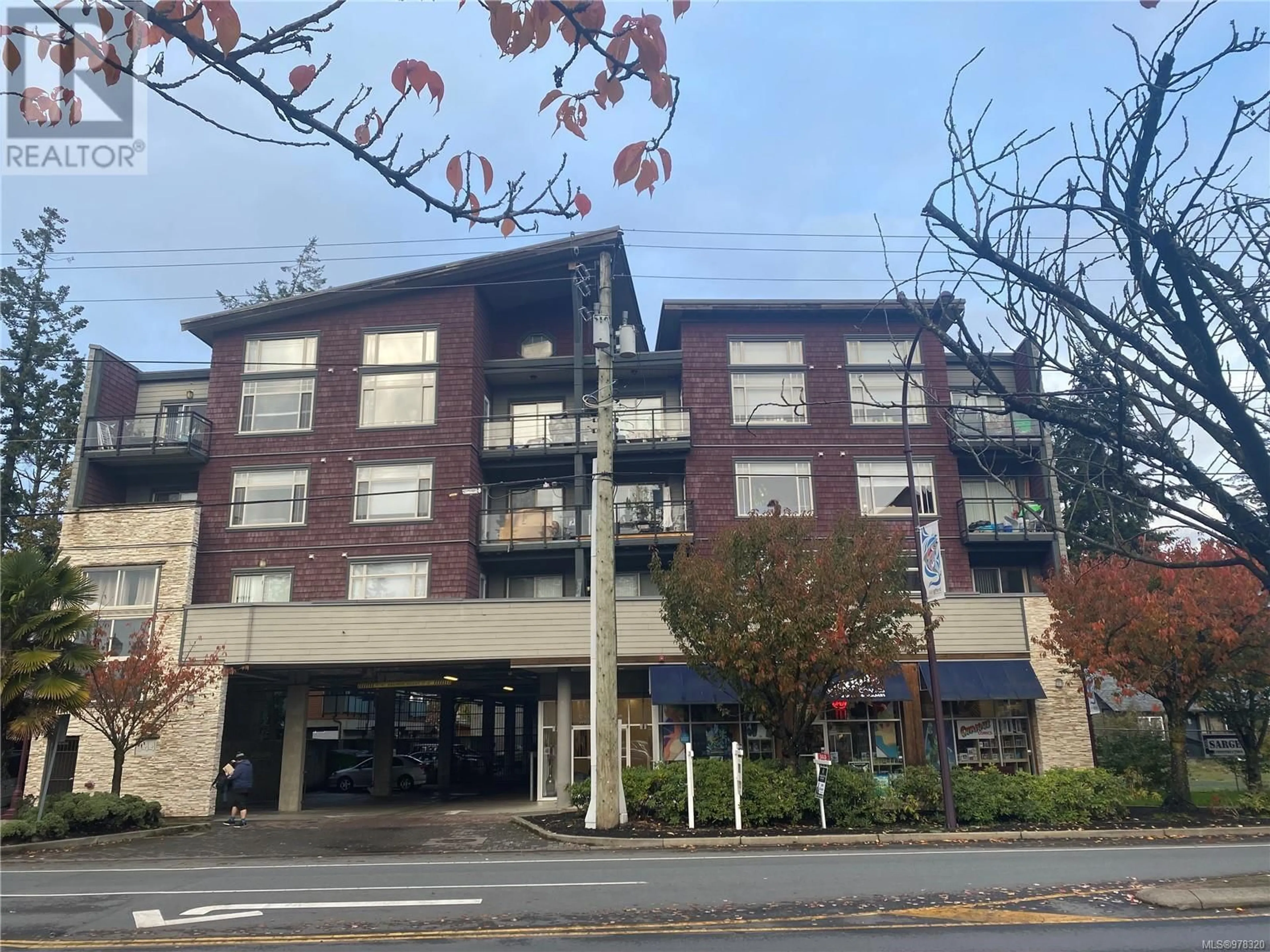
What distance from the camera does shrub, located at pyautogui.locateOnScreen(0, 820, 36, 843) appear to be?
1761 cm

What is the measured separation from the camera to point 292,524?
2964cm

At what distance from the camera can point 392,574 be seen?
2895 centimetres

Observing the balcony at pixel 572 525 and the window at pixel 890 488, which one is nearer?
the balcony at pixel 572 525

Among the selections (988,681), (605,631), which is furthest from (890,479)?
(605,631)

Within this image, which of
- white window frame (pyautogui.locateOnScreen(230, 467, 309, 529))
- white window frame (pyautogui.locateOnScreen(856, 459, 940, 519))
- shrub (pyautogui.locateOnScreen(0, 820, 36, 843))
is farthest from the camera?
white window frame (pyautogui.locateOnScreen(230, 467, 309, 529))

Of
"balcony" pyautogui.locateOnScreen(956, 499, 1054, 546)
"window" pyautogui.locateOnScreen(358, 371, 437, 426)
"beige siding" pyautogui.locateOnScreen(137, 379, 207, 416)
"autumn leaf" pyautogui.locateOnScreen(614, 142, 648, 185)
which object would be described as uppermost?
"beige siding" pyautogui.locateOnScreen(137, 379, 207, 416)

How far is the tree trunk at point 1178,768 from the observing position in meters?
20.5

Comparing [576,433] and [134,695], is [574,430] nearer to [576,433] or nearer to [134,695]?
[576,433]

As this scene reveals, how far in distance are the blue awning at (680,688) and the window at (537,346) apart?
12.2 meters

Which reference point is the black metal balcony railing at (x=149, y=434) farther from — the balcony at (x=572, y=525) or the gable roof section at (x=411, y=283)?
the balcony at (x=572, y=525)

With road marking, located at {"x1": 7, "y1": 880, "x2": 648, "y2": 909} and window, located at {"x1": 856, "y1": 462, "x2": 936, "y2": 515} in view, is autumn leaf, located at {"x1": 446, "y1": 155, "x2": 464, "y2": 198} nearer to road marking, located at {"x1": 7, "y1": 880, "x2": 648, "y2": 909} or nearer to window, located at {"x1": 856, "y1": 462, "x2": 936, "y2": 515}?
road marking, located at {"x1": 7, "y1": 880, "x2": 648, "y2": 909}

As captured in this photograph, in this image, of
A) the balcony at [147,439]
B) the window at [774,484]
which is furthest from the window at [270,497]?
the window at [774,484]

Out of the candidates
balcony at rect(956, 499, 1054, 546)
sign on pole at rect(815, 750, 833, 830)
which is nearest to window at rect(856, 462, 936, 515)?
balcony at rect(956, 499, 1054, 546)

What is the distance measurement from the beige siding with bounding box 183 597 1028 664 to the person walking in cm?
274
